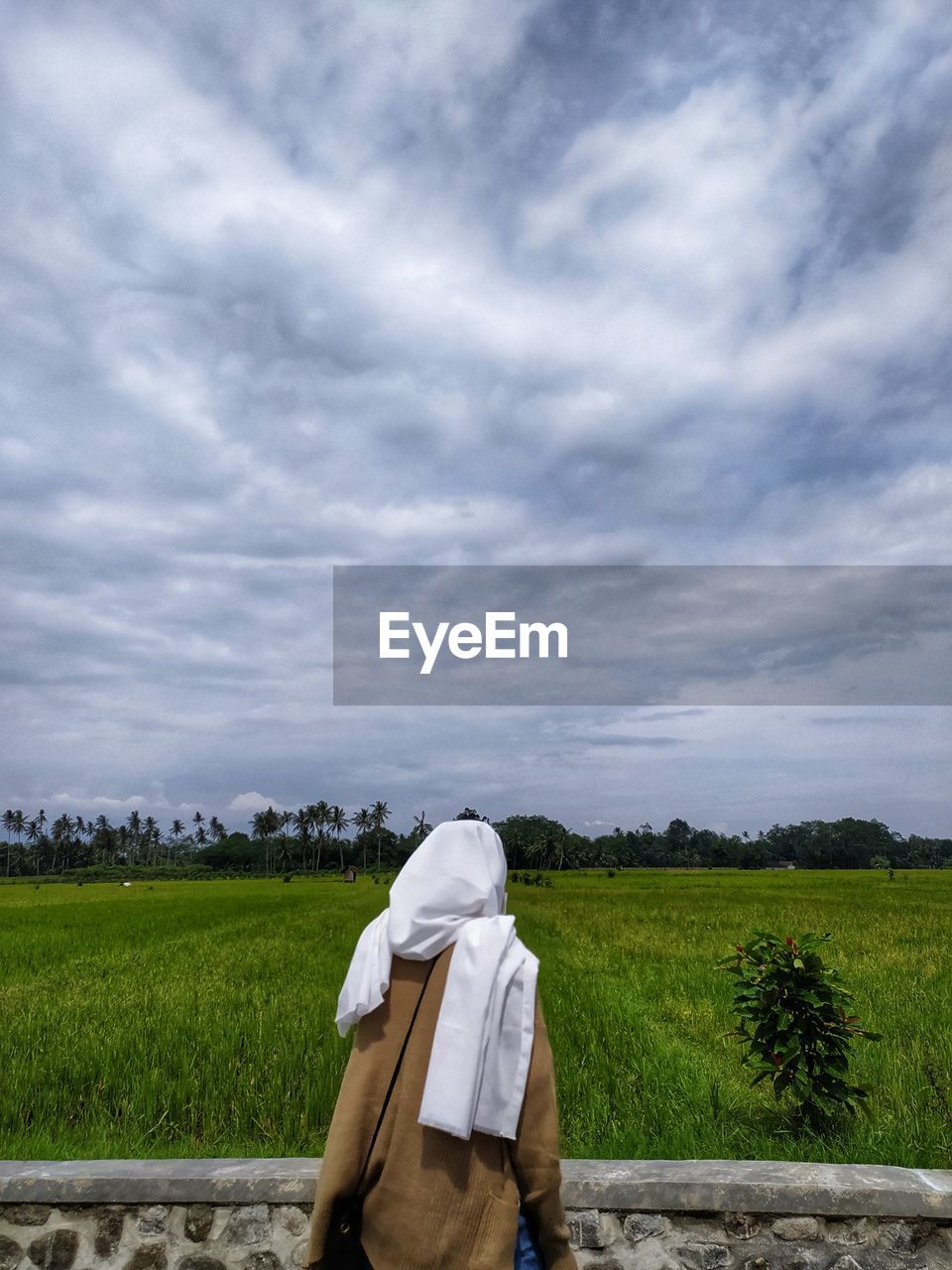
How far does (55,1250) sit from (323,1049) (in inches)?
124

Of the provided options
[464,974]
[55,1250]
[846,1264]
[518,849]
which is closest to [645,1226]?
[846,1264]

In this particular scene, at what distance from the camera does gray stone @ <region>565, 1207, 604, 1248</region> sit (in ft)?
10.3

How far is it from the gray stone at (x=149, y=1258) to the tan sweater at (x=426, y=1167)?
160cm

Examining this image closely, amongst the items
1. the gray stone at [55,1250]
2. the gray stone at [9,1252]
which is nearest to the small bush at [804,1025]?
the gray stone at [55,1250]

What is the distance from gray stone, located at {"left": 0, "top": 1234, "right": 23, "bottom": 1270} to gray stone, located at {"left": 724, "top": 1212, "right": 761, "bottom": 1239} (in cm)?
266

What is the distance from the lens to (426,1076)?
196cm

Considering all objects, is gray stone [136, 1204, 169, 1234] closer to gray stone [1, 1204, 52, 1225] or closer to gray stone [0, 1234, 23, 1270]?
gray stone [1, 1204, 52, 1225]

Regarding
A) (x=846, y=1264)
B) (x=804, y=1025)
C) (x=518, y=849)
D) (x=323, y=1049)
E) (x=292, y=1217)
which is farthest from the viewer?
(x=518, y=849)

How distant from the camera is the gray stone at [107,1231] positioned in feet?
10.6

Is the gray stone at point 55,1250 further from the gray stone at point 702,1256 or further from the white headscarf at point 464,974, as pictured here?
the gray stone at point 702,1256

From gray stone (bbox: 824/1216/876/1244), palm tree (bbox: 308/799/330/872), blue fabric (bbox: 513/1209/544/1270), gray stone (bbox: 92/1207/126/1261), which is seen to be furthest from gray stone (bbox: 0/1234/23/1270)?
palm tree (bbox: 308/799/330/872)

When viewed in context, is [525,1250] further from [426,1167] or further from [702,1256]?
[702,1256]

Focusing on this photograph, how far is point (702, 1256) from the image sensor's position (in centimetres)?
315

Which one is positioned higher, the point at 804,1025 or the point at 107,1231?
the point at 804,1025
